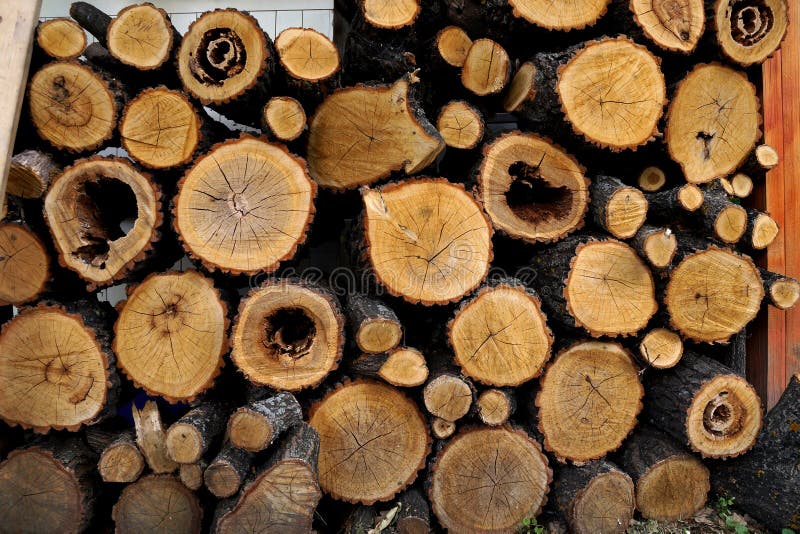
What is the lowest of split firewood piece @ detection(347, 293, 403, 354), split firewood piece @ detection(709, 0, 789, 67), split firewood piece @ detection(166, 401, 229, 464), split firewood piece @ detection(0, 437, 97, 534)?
split firewood piece @ detection(0, 437, 97, 534)

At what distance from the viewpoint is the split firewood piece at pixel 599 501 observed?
2.41 meters

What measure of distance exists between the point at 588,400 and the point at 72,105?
9.30ft

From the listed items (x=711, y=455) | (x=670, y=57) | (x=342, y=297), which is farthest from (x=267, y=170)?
(x=711, y=455)

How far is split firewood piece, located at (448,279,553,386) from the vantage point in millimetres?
2314

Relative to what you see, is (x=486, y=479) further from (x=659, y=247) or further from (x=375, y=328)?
(x=659, y=247)

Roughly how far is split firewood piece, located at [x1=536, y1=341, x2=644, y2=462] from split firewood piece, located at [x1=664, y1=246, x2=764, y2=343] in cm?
34

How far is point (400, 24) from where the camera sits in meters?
2.53

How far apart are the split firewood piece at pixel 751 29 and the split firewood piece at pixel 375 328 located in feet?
7.27

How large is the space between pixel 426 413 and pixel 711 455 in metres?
1.42

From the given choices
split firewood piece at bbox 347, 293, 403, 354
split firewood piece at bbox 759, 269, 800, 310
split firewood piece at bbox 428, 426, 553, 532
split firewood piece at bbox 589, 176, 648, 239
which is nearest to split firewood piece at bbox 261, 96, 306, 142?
split firewood piece at bbox 347, 293, 403, 354

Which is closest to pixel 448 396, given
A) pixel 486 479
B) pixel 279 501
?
pixel 486 479

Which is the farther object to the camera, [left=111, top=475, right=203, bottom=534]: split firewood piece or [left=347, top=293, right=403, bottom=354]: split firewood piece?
[left=111, top=475, right=203, bottom=534]: split firewood piece

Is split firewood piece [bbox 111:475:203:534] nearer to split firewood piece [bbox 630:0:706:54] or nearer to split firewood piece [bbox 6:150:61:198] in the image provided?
split firewood piece [bbox 6:150:61:198]

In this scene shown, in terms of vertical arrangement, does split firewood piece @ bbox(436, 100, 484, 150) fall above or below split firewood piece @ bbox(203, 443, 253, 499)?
above
